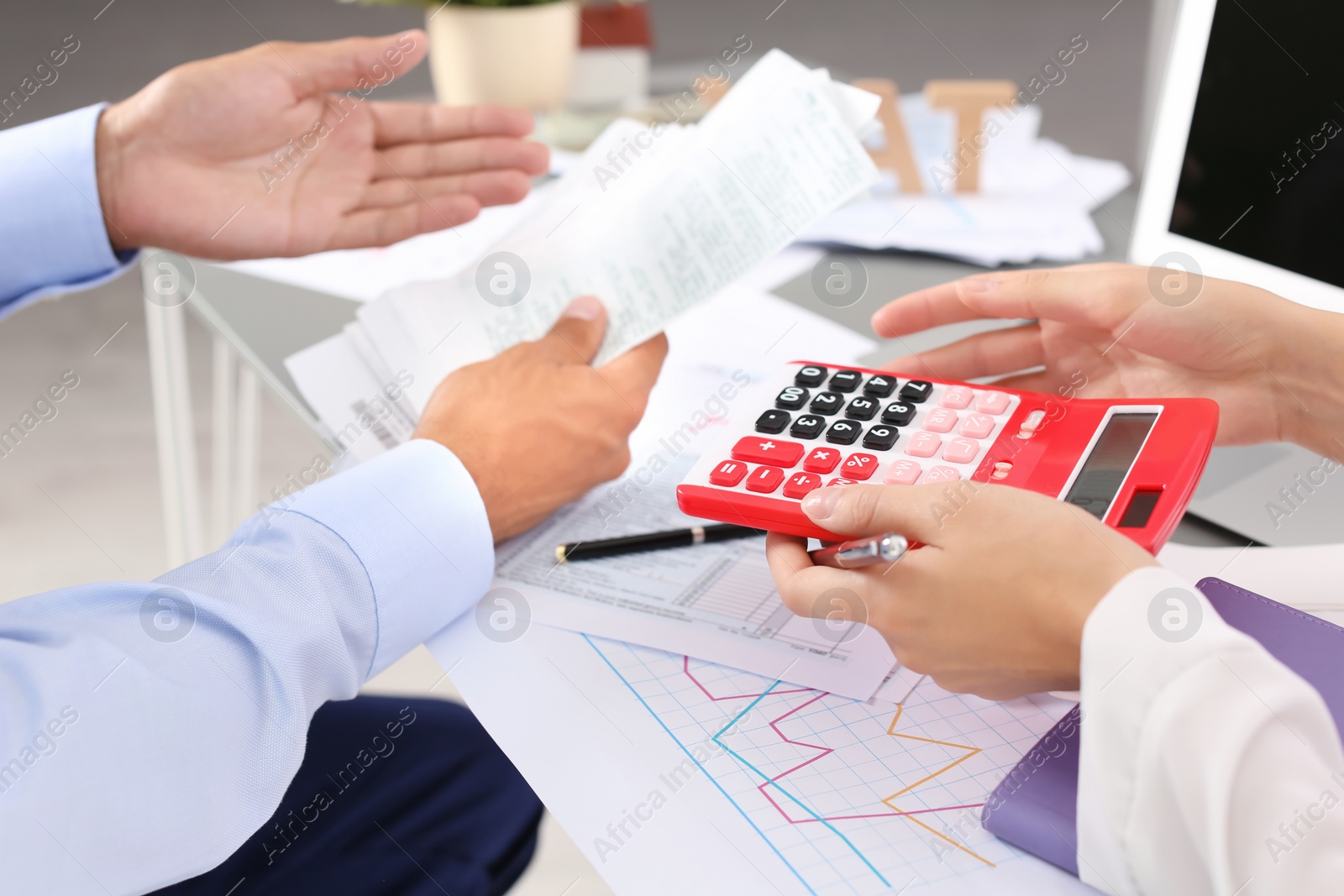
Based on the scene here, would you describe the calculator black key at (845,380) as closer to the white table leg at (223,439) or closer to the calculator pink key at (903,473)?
the calculator pink key at (903,473)

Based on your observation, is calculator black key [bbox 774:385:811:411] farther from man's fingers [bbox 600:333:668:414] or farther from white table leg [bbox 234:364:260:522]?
white table leg [bbox 234:364:260:522]

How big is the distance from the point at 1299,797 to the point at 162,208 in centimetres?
83

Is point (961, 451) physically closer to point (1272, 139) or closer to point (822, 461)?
point (822, 461)

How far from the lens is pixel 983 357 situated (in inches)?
26.9

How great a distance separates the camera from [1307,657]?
0.44m

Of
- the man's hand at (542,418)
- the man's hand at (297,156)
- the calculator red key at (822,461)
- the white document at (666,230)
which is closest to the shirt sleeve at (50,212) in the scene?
the man's hand at (297,156)

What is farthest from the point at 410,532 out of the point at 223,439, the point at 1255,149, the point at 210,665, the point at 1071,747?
the point at 223,439

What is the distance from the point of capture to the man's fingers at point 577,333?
0.70m

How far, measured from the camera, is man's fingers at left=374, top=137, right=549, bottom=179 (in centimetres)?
91

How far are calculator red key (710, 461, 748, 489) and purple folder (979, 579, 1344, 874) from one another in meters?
0.19

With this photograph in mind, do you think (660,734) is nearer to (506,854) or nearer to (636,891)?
(636,891)

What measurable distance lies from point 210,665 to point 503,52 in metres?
0.88

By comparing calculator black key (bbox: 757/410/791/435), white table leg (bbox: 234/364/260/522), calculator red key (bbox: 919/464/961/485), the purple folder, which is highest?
calculator black key (bbox: 757/410/791/435)

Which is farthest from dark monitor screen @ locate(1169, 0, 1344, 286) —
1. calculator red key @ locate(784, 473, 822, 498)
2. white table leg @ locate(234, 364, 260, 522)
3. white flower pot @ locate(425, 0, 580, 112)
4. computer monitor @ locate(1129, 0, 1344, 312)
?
white table leg @ locate(234, 364, 260, 522)
